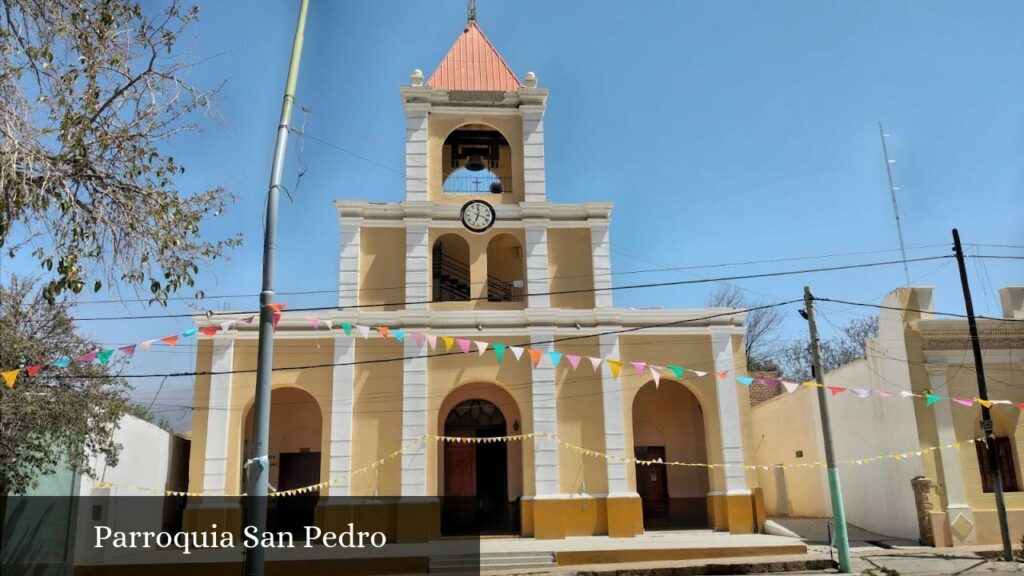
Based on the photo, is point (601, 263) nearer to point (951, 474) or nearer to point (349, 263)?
point (349, 263)

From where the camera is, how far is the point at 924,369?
1894 centimetres

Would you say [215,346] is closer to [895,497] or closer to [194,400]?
[194,400]

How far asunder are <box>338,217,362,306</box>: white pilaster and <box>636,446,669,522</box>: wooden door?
352 inches

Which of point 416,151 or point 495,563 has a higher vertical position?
point 416,151

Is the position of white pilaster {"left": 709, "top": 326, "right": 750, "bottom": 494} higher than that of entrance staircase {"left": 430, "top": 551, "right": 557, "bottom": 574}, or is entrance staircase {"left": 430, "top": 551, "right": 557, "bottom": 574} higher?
white pilaster {"left": 709, "top": 326, "right": 750, "bottom": 494}

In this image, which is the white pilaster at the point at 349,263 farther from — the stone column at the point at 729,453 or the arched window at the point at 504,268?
the stone column at the point at 729,453

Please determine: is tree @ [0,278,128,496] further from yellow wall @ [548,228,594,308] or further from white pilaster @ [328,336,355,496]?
yellow wall @ [548,228,594,308]

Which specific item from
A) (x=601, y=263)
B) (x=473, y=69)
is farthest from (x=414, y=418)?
(x=473, y=69)

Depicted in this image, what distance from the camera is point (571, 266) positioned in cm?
2044

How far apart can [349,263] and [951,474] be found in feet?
50.1

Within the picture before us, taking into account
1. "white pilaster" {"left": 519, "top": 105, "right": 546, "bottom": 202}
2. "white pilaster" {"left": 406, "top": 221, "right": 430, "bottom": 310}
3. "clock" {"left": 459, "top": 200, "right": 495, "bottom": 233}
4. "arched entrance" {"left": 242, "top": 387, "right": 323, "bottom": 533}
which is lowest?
"arched entrance" {"left": 242, "top": 387, "right": 323, "bottom": 533}

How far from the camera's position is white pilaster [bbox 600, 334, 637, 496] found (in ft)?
61.6

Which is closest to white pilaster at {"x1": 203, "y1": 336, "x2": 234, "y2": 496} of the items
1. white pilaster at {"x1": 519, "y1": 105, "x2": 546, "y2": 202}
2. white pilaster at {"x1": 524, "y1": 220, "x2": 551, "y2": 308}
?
white pilaster at {"x1": 524, "y1": 220, "x2": 551, "y2": 308}

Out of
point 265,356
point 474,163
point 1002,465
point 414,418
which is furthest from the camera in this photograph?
point 474,163
